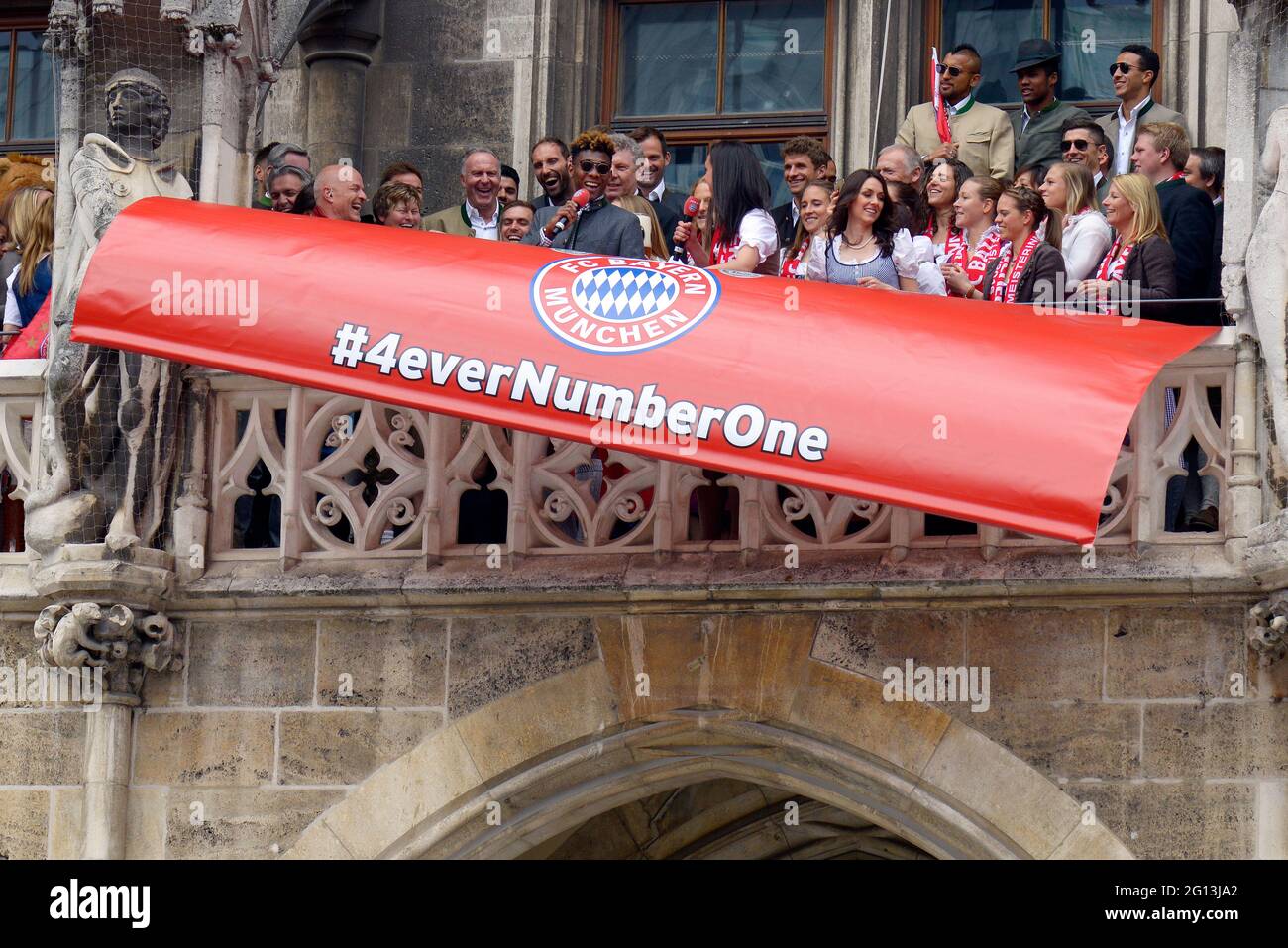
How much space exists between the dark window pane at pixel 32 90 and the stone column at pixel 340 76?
161cm

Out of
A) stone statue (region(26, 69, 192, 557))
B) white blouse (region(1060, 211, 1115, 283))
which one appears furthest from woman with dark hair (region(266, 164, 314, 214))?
white blouse (region(1060, 211, 1115, 283))

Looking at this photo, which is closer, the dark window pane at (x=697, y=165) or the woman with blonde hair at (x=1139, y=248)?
the woman with blonde hair at (x=1139, y=248)

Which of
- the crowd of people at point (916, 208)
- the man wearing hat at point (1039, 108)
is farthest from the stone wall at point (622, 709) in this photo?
the man wearing hat at point (1039, 108)

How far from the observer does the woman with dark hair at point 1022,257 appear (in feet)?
37.8

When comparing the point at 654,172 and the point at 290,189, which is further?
the point at 290,189

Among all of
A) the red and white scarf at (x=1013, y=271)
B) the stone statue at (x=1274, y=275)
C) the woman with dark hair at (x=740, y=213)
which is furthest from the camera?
the woman with dark hair at (x=740, y=213)

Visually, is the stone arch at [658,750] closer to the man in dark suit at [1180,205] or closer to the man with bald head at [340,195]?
the man in dark suit at [1180,205]

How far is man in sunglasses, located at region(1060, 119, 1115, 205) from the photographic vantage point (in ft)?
40.2

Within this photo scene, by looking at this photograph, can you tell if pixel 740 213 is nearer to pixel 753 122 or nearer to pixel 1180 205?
pixel 1180 205

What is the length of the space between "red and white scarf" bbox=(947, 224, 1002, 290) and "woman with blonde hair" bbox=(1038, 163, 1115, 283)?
0.85 ft

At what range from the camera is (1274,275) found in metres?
11.1

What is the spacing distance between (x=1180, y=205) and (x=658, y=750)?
2915mm

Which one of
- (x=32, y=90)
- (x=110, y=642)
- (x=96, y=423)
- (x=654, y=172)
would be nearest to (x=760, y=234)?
(x=654, y=172)

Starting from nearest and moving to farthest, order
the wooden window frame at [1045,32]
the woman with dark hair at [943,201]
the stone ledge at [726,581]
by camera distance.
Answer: the stone ledge at [726,581]
the woman with dark hair at [943,201]
the wooden window frame at [1045,32]
